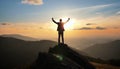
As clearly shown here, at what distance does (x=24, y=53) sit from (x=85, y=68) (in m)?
170

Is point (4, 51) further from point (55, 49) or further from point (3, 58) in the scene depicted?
point (55, 49)

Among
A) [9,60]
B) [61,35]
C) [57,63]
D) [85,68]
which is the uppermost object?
[61,35]

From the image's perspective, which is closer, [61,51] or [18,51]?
[61,51]

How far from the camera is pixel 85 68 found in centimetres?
2269

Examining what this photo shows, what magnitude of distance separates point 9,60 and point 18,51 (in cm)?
2877

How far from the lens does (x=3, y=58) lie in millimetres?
171875

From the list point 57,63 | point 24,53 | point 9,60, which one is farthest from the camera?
point 24,53

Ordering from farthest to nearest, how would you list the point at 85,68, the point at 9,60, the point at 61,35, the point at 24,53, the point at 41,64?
the point at 24,53, the point at 9,60, the point at 61,35, the point at 85,68, the point at 41,64

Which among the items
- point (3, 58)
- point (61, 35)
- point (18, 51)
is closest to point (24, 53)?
point (18, 51)

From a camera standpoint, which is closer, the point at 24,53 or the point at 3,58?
the point at 3,58

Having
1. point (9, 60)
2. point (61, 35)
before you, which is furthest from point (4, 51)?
point (61, 35)

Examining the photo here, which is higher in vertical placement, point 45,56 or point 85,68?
point 45,56

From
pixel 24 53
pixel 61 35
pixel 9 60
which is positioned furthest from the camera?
pixel 24 53

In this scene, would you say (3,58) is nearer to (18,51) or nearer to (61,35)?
(18,51)
